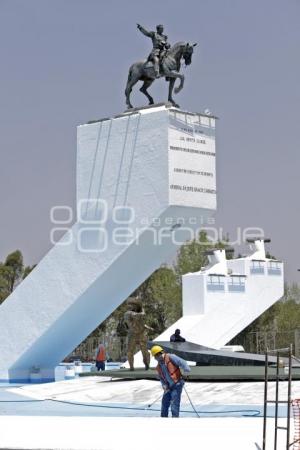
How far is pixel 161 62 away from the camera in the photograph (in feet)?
61.7

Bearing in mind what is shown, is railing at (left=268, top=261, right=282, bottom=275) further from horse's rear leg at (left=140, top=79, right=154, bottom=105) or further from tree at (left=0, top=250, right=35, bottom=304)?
tree at (left=0, top=250, right=35, bottom=304)

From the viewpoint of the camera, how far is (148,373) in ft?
50.4

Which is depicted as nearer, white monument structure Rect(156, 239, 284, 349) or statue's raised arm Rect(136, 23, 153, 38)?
statue's raised arm Rect(136, 23, 153, 38)

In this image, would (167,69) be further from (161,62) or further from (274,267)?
(274,267)

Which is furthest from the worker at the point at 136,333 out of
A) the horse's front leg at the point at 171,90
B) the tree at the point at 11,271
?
the tree at the point at 11,271

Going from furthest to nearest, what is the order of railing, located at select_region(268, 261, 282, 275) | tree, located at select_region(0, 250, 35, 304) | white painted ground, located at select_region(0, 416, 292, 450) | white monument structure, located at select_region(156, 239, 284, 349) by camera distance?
tree, located at select_region(0, 250, 35, 304) → railing, located at select_region(268, 261, 282, 275) → white monument structure, located at select_region(156, 239, 284, 349) → white painted ground, located at select_region(0, 416, 292, 450)

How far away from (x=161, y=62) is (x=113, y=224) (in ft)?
10.6

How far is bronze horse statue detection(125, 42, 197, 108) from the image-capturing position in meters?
18.8

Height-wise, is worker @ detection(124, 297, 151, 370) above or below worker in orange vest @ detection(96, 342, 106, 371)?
above

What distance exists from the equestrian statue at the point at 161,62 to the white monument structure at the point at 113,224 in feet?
3.01

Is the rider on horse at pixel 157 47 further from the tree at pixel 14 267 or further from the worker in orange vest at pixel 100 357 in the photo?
the tree at pixel 14 267

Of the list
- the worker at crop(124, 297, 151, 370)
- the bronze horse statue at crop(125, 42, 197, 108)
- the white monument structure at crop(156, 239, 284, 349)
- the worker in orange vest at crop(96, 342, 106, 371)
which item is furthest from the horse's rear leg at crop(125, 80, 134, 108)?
the white monument structure at crop(156, 239, 284, 349)

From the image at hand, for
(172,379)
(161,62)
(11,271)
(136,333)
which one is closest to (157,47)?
(161,62)

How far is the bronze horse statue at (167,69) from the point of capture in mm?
18766
